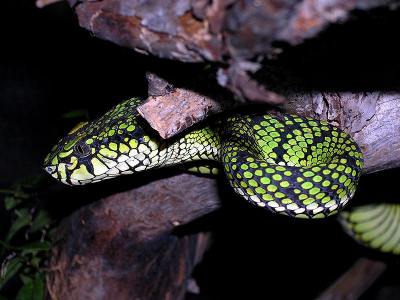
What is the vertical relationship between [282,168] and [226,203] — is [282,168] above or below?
above

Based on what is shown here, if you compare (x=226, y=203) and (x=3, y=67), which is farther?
(x=3, y=67)

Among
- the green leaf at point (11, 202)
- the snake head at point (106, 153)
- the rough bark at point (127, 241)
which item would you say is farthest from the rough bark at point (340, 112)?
the green leaf at point (11, 202)

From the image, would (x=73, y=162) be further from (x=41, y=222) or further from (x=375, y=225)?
(x=375, y=225)

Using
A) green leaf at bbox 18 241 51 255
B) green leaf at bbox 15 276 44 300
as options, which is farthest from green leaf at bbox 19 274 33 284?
green leaf at bbox 18 241 51 255

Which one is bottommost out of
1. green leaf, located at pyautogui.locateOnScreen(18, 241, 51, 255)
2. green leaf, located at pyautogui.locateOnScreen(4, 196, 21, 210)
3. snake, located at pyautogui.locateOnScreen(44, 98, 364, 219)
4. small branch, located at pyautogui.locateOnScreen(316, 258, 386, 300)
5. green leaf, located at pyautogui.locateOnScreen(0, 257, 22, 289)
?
small branch, located at pyautogui.locateOnScreen(316, 258, 386, 300)

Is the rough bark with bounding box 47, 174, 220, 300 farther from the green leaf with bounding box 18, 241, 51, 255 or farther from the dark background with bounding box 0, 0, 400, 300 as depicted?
the dark background with bounding box 0, 0, 400, 300

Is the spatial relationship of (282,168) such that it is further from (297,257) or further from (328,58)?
(297,257)

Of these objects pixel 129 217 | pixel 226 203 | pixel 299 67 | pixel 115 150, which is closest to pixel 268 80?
pixel 299 67
